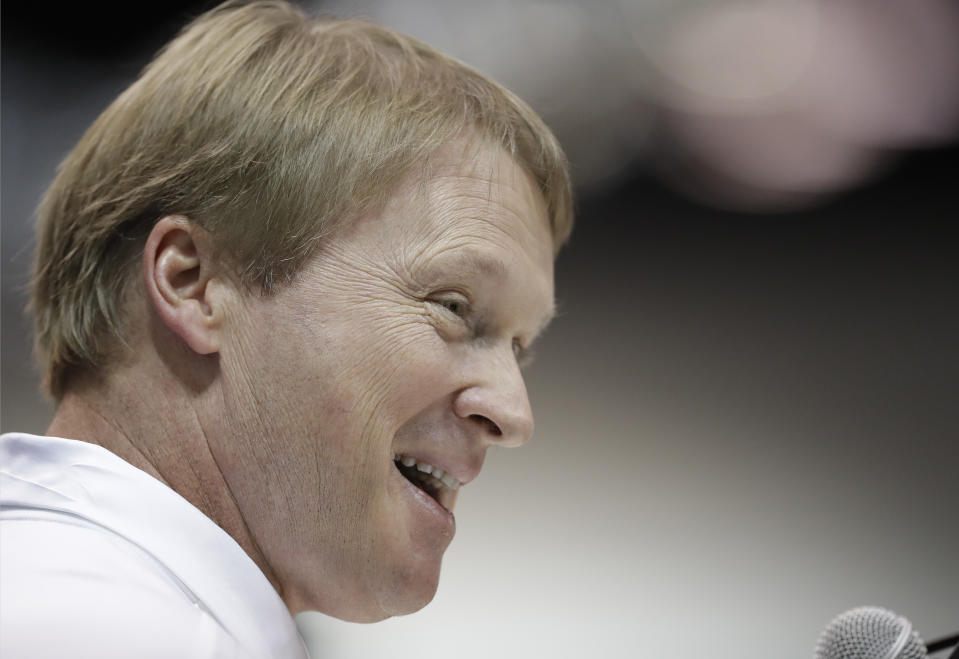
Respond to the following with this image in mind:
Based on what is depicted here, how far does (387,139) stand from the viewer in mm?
956

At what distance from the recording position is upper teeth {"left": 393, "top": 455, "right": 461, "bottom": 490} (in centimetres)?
97

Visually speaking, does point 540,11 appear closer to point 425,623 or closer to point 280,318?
point 280,318

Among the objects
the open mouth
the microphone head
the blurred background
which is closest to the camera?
the microphone head

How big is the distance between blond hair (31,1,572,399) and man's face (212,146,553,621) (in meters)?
0.04

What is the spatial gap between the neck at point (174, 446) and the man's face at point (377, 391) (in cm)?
2

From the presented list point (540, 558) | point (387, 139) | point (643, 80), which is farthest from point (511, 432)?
point (643, 80)

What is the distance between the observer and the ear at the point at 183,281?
0.91m

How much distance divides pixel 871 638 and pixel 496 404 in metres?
0.50

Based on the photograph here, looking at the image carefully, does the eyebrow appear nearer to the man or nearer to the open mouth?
the man

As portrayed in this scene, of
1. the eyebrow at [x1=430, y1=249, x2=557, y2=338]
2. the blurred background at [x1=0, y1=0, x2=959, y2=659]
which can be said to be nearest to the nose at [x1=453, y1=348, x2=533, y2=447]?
the eyebrow at [x1=430, y1=249, x2=557, y2=338]

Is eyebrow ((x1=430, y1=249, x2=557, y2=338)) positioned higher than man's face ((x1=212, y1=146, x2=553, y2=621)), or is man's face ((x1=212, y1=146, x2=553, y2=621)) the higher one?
eyebrow ((x1=430, y1=249, x2=557, y2=338))

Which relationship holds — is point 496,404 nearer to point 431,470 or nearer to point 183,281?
point 431,470

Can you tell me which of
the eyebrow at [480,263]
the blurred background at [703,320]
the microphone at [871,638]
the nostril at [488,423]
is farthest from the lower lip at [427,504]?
the blurred background at [703,320]

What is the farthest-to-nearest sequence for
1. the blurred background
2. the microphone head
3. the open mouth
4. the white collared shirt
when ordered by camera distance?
the blurred background, the open mouth, the microphone head, the white collared shirt
